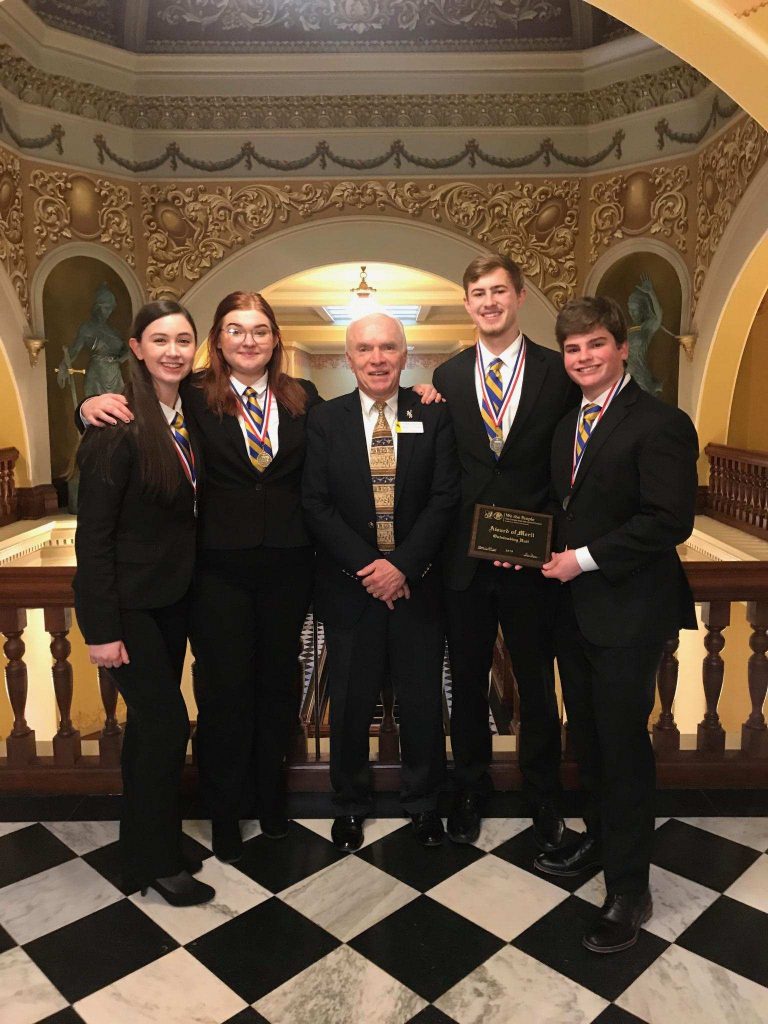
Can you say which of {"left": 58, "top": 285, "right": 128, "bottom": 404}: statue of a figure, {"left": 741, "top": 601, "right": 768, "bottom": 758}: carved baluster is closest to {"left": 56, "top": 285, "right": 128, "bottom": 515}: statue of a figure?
{"left": 58, "top": 285, "right": 128, "bottom": 404}: statue of a figure

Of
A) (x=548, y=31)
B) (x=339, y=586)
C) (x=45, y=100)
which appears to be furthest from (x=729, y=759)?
(x=45, y=100)

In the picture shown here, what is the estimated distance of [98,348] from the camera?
9.31 meters

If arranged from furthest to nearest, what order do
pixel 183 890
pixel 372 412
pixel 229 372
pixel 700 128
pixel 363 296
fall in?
pixel 363 296 → pixel 700 128 → pixel 372 412 → pixel 229 372 → pixel 183 890

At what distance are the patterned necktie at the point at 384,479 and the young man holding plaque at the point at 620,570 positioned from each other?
59cm

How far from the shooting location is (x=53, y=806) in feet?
9.77

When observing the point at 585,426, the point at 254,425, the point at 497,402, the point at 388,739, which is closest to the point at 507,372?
the point at 497,402

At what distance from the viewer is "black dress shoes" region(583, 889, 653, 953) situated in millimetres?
2193

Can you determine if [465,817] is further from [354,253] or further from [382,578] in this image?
[354,253]

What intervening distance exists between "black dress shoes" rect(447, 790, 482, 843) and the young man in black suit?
0.19 ft

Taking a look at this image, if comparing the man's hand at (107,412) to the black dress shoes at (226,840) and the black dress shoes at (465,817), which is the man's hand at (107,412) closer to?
the black dress shoes at (226,840)

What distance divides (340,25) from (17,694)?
8.67m

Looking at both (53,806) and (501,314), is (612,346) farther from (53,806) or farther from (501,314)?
(53,806)

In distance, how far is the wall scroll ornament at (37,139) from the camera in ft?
27.7

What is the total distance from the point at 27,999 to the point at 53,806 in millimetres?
988
